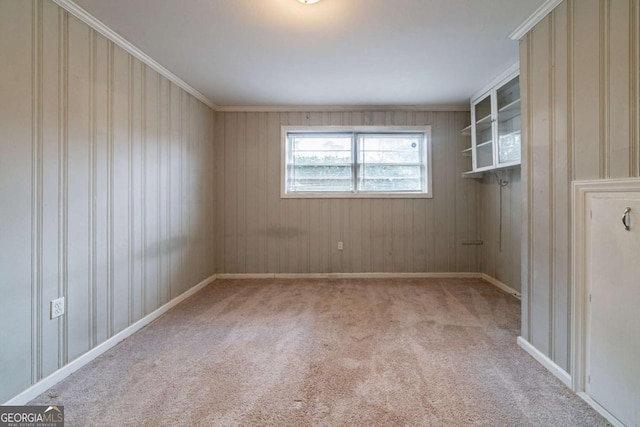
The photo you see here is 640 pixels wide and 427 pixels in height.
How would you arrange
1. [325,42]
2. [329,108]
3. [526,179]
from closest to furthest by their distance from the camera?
[526,179] < [325,42] < [329,108]

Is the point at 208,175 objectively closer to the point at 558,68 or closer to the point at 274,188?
the point at 274,188

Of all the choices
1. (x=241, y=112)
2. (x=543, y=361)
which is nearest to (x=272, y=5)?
(x=241, y=112)

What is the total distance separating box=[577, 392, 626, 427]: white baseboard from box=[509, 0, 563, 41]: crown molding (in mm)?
2365

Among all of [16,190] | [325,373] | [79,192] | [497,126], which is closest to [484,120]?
[497,126]

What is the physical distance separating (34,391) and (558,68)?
3.71 meters

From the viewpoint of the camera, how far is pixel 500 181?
3502mm

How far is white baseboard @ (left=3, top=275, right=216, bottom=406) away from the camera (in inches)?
61.1

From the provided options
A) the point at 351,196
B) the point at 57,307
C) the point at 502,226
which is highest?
the point at 351,196

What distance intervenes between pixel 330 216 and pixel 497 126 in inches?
90.1

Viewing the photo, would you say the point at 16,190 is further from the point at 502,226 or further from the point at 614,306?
the point at 502,226

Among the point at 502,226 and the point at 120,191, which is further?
the point at 502,226

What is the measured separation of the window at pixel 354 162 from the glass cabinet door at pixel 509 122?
113 centimetres

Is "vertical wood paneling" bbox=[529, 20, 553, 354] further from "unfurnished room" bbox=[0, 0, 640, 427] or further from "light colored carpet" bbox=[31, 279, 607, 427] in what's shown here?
"light colored carpet" bbox=[31, 279, 607, 427]

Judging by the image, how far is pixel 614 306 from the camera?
142cm
